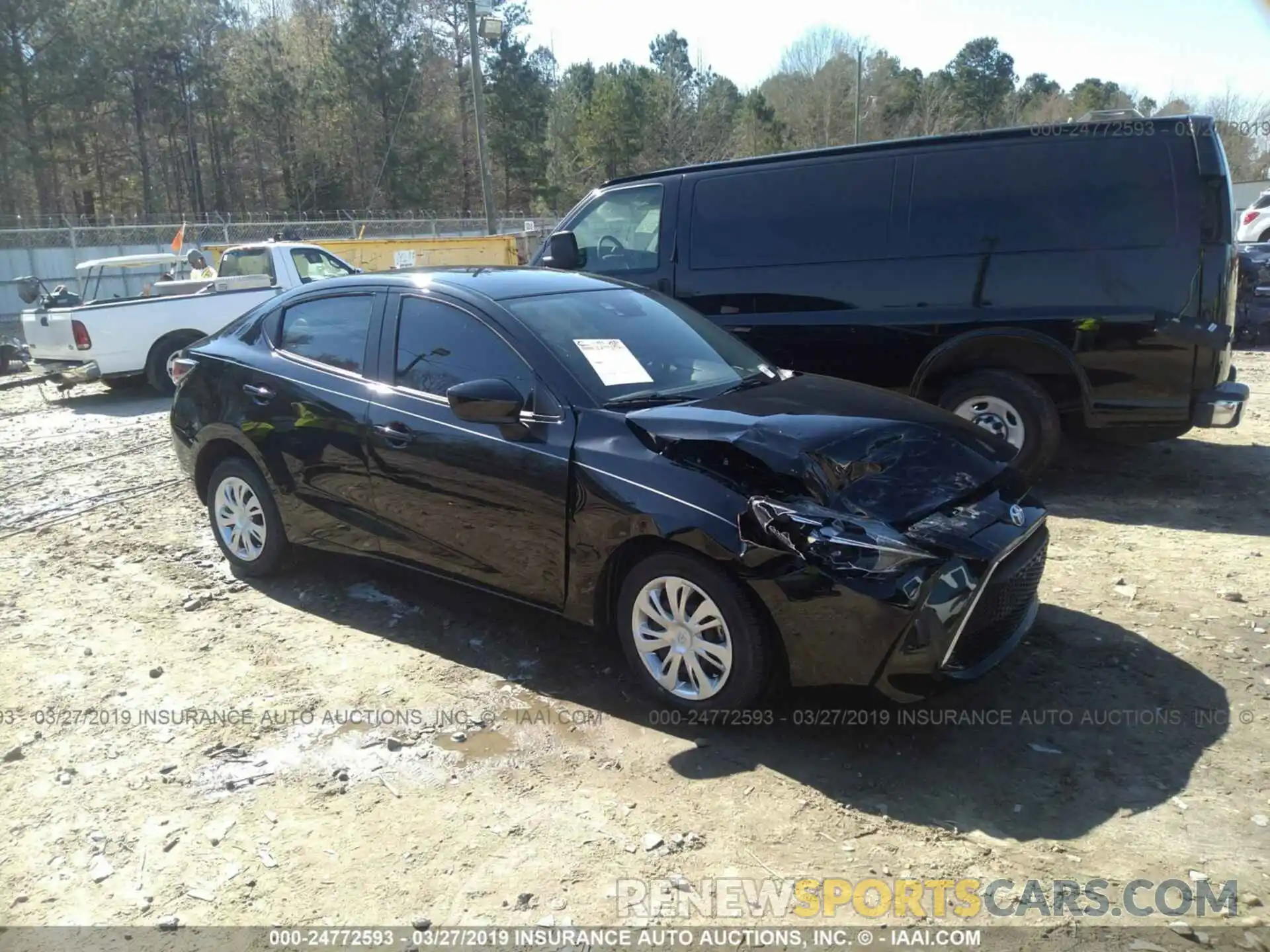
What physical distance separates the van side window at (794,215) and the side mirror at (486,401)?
3384 mm

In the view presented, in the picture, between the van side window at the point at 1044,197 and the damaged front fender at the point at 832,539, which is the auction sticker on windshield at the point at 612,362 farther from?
the van side window at the point at 1044,197

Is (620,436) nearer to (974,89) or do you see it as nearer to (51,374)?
(51,374)

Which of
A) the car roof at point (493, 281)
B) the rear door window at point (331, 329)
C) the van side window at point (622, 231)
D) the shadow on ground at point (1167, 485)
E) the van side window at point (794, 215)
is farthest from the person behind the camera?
the van side window at point (622, 231)

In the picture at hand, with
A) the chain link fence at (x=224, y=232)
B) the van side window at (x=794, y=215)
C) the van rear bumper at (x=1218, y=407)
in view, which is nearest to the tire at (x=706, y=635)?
the van side window at (x=794, y=215)

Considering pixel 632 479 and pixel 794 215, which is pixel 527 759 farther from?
pixel 794 215

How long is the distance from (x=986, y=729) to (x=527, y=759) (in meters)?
1.73

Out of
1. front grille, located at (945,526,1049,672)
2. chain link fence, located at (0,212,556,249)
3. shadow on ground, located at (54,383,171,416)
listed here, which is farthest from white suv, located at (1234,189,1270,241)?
shadow on ground, located at (54,383,171,416)

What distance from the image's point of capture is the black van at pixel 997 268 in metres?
5.47

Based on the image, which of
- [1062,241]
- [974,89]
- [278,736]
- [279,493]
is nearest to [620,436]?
[278,736]

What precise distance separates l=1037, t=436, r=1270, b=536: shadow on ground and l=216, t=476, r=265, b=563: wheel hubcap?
15.6ft

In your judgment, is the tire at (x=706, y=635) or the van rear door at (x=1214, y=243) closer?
the tire at (x=706, y=635)

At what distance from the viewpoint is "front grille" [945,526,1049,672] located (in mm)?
3350

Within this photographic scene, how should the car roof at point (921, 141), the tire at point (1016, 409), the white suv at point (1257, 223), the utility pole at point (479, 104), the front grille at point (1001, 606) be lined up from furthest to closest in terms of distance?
the utility pole at point (479, 104) → the white suv at point (1257, 223) → the tire at point (1016, 409) → the car roof at point (921, 141) → the front grille at point (1001, 606)

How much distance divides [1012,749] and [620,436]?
1849 millimetres
